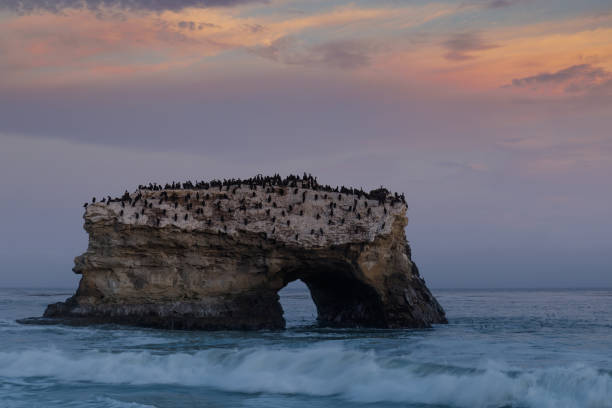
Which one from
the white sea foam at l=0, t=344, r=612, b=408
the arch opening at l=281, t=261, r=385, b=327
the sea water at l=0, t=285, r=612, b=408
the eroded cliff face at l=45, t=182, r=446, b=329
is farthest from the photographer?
the arch opening at l=281, t=261, r=385, b=327

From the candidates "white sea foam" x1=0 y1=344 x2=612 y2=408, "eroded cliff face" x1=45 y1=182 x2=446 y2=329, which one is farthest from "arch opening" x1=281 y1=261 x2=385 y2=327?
"white sea foam" x1=0 y1=344 x2=612 y2=408

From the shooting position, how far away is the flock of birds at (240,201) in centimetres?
2858

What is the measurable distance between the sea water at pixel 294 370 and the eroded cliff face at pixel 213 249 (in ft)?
6.33

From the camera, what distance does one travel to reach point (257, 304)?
2988 cm

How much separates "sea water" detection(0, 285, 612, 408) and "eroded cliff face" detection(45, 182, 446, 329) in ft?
6.33

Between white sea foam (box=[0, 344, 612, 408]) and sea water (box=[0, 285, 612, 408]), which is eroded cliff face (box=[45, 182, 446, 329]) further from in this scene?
white sea foam (box=[0, 344, 612, 408])

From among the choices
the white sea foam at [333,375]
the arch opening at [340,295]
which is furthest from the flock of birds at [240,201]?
the white sea foam at [333,375]

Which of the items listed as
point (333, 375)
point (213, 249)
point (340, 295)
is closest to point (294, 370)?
point (333, 375)

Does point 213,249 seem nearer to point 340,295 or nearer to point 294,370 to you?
point 340,295

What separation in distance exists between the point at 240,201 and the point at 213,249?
92.4 inches

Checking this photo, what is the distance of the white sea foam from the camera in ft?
52.1

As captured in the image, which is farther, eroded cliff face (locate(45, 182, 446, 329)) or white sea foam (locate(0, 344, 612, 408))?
eroded cliff face (locate(45, 182, 446, 329))

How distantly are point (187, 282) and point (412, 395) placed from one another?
47.6ft

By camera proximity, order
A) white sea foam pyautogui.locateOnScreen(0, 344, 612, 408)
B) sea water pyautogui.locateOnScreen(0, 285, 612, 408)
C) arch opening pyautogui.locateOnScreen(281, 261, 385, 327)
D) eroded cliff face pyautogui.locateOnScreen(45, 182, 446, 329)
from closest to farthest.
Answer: white sea foam pyautogui.locateOnScreen(0, 344, 612, 408)
sea water pyautogui.locateOnScreen(0, 285, 612, 408)
eroded cliff face pyautogui.locateOnScreen(45, 182, 446, 329)
arch opening pyautogui.locateOnScreen(281, 261, 385, 327)
